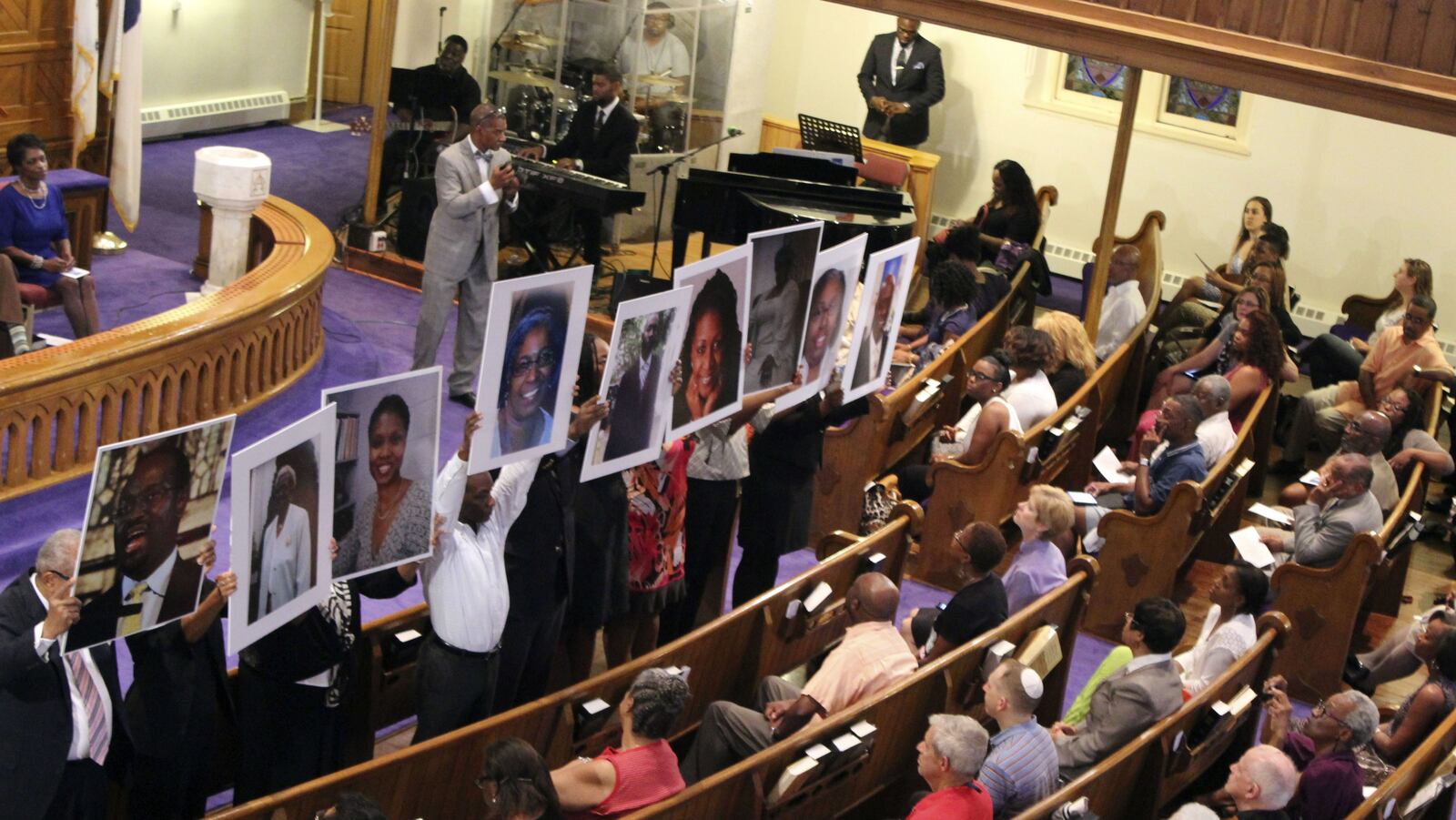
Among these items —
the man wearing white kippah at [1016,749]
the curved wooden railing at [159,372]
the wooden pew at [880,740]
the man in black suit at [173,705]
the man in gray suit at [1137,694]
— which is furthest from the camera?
the curved wooden railing at [159,372]

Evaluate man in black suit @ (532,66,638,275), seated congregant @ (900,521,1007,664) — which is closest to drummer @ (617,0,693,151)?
man in black suit @ (532,66,638,275)

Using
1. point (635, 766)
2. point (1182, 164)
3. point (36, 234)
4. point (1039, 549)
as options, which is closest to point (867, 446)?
point (1039, 549)

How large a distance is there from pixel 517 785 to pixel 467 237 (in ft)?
14.1

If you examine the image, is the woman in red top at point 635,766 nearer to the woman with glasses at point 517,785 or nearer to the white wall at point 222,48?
the woman with glasses at point 517,785

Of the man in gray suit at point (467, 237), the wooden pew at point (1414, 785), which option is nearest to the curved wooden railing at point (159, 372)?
the man in gray suit at point (467, 237)

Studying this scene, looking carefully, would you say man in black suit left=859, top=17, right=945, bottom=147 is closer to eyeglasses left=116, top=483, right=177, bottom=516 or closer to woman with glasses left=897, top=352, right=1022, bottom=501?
woman with glasses left=897, top=352, right=1022, bottom=501

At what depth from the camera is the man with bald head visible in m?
4.90

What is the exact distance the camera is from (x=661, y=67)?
37.4ft

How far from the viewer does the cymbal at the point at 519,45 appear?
1101 centimetres

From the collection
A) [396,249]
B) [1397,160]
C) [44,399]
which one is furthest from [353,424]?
[1397,160]

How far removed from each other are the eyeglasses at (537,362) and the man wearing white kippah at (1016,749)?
160cm

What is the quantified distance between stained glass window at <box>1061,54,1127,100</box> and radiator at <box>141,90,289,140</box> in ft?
20.5

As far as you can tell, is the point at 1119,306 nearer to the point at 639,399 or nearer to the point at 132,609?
the point at 639,399

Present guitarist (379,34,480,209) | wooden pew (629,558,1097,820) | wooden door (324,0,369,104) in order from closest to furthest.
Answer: wooden pew (629,558,1097,820) → guitarist (379,34,480,209) → wooden door (324,0,369,104)
